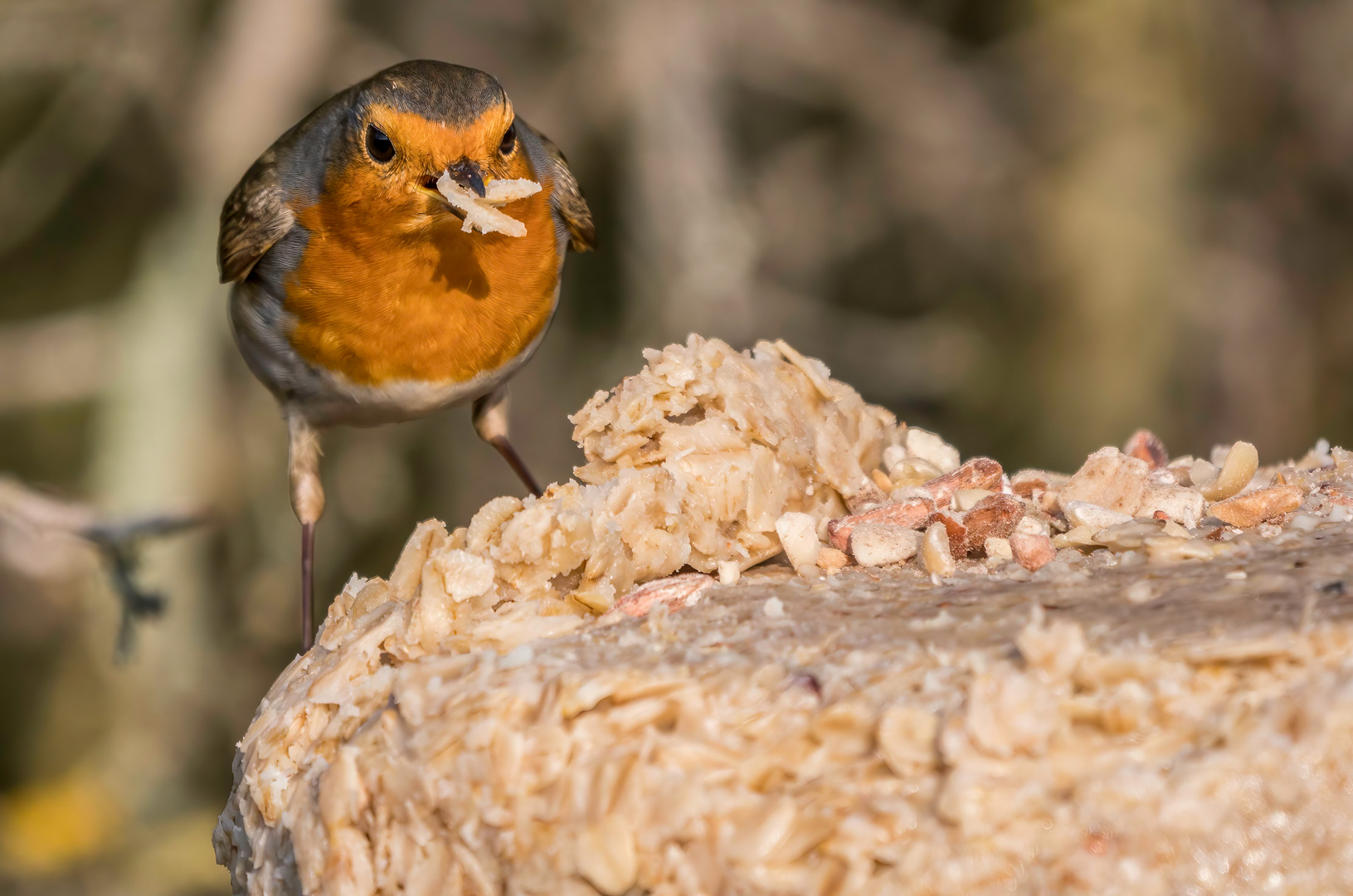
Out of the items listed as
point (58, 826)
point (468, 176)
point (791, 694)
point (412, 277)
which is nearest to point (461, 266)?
point (412, 277)

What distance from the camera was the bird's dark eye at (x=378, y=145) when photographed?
2.28 m

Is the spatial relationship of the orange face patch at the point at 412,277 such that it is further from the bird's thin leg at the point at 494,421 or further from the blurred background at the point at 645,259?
the blurred background at the point at 645,259

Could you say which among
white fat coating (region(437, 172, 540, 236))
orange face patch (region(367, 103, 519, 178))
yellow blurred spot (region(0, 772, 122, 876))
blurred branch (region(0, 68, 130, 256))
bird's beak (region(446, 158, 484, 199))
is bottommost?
yellow blurred spot (region(0, 772, 122, 876))

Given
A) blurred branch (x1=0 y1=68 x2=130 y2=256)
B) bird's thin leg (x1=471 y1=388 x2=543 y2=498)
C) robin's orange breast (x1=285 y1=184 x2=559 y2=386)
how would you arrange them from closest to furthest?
robin's orange breast (x1=285 y1=184 x2=559 y2=386) → bird's thin leg (x1=471 y1=388 x2=543 y2=498) → blurred branch (x1=0 y1=68 x2=130 y2=256)

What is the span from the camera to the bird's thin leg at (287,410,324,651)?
284cm

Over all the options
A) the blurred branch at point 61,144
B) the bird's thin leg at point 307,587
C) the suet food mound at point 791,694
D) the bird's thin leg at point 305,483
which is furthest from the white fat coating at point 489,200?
the blurred branch at point 61,144

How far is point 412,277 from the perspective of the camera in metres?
2.39

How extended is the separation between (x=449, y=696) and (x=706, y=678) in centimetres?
26

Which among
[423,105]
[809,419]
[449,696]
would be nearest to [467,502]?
[423,105]

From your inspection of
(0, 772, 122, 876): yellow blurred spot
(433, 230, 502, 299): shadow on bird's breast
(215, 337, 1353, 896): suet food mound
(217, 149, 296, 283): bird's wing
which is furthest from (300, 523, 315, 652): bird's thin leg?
(0, 772, 122, 876): yellow blurred spot

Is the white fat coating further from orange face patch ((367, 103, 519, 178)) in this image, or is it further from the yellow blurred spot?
the yellow blurred spot

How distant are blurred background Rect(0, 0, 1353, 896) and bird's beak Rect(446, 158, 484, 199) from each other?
113 inches

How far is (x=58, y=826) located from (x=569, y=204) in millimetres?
4076

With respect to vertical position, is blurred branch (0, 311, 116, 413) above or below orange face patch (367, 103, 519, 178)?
below
